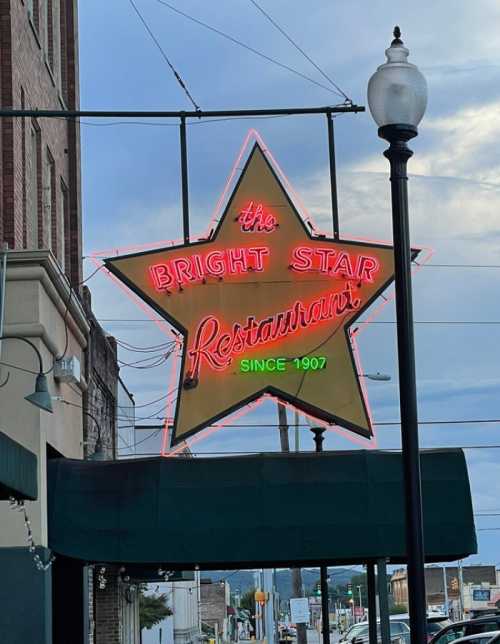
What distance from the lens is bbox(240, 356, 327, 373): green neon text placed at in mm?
17656

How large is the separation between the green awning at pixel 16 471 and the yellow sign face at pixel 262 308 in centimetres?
526

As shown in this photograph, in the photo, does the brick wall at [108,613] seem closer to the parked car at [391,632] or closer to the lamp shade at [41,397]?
the lamp shade at [41,397]

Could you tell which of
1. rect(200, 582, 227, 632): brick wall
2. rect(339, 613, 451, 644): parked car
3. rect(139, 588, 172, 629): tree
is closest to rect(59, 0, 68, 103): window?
rect(339, 613, 451, 644): parked car

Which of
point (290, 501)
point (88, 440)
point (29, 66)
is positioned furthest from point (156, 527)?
point (29, 66)

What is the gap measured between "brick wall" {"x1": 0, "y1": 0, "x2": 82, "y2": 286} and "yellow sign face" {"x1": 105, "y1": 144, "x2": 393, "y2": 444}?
180cm

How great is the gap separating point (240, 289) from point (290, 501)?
339cm

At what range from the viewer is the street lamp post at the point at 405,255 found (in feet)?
28.0

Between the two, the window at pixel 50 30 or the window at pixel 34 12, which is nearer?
the window at pixel 34 12

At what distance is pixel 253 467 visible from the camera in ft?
53.1

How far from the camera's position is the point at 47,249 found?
51.1 ft

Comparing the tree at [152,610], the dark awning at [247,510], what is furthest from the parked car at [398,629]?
the dark awning at [247,510]

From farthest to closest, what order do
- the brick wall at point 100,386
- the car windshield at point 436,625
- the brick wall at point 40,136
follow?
the car windshield at point 436,625, the brick wall at point 100,386, the brick wall at point 40,136

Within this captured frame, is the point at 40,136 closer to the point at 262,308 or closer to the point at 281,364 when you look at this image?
the point at 262,308

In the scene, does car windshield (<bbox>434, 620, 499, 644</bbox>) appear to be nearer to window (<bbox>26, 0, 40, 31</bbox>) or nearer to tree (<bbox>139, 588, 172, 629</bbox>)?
window (<bbox>26, 0, 40, 31</bbox>)
